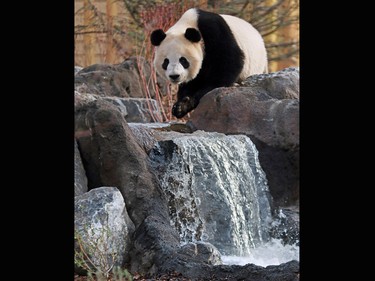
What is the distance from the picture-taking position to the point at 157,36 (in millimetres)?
5305

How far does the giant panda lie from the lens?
5352 mm

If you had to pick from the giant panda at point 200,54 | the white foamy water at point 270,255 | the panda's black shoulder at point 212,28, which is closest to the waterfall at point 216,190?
the white foamy water at point 270,255

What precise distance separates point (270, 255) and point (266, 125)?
99 centimetres

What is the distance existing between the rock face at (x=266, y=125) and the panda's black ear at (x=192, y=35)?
447 mm

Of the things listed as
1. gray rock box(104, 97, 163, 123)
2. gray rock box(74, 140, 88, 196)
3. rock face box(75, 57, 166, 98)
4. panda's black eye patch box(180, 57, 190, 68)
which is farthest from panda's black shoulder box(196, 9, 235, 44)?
gray rock box(74, 140, 88, 196)

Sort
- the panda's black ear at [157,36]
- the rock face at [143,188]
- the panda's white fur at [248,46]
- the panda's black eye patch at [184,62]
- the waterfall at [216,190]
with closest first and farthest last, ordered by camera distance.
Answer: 1. the rock face at [143,188]
2. the waterfall at [216,190]
3. the panda's black ear at [157,36]
4. the panda's black eye patch at [184,62]
5. the panda's white fur at [248,46]

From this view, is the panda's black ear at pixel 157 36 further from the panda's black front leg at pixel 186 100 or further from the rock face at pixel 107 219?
the rock face at pixel 107 219

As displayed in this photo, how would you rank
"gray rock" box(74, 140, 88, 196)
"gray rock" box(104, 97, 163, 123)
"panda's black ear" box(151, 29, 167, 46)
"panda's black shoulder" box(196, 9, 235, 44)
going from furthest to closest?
"gray rock" box(104, 97, 163, 123) → "panda's black shoulder" box(196, 9, 235, 44) → "panda's black ear" box(151, 29, 167, 46) → "gray rock" box(74, 140, 88, 196)

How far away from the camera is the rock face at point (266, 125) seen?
16.3 ft

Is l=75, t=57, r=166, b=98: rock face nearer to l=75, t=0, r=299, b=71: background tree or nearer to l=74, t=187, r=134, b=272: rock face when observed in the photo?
l=75, t=0, r=299, b=71: background tree

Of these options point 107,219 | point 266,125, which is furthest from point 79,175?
point 266,125

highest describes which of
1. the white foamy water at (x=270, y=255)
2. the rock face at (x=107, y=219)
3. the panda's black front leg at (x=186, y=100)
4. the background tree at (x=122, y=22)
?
the background tree at (x=122, y=22)

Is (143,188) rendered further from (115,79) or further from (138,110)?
(115,79)
